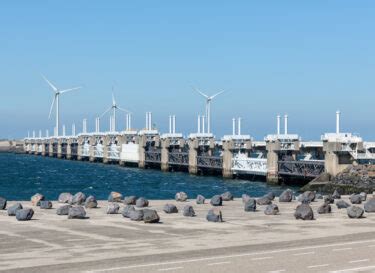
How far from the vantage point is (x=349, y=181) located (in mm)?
109625

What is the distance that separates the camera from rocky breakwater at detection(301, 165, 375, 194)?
103625 mm

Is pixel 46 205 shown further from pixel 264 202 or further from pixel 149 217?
pixel 264 202

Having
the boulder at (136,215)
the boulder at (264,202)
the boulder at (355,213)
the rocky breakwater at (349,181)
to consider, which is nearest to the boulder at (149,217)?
the boulder at (136,215)

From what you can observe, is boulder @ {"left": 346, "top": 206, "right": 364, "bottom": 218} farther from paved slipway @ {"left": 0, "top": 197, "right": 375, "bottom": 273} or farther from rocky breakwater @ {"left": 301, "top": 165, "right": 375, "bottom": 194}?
rocky breakwater @ {"left": 301, "top": 165, "right": 375, "bottom": 194}

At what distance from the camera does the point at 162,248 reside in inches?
1375

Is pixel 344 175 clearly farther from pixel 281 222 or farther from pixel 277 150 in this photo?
pixel 281 222

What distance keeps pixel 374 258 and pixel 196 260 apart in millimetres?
7543

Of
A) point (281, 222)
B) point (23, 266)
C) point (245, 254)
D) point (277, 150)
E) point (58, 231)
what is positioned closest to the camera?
point (23, 266)

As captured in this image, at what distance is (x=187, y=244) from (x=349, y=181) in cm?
7702

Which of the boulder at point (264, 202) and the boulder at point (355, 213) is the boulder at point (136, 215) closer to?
the boulder at point (355, 213)

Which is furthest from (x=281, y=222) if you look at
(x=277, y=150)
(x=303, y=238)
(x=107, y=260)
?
(x=277, y=150)

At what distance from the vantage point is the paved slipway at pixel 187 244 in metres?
29.8

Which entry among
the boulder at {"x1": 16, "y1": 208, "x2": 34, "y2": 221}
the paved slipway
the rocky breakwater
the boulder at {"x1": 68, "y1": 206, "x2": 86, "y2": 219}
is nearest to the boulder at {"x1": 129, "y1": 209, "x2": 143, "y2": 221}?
the paved slipway

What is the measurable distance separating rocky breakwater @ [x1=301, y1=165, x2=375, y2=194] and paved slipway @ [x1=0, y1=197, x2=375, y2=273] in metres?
52.8
